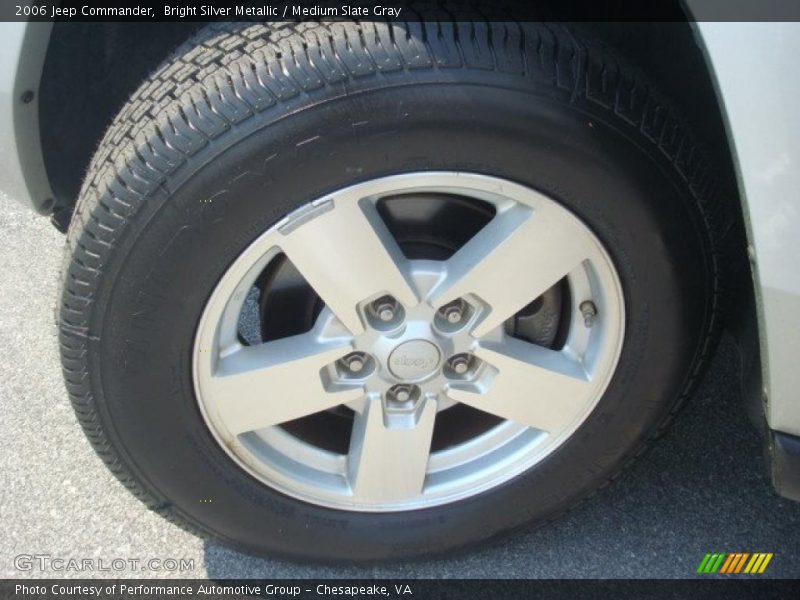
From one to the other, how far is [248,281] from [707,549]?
1.17 meters

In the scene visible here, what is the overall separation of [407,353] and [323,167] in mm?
408

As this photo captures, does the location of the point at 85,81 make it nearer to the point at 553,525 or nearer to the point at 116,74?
the point at 116,74

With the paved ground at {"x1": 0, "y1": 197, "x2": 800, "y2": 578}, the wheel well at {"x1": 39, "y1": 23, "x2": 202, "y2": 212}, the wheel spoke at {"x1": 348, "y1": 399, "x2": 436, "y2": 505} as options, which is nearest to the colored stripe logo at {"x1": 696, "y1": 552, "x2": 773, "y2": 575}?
the paved ground at {"x1": 0, "y1": 197, "x2": 800, "y2": 578}

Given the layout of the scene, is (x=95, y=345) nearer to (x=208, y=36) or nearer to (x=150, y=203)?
(x=150, y=203)

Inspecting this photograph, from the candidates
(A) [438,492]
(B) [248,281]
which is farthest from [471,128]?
(A) [438,492]

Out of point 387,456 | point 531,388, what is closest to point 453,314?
point 531,388

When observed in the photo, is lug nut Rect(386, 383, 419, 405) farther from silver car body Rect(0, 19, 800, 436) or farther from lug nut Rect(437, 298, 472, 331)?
silver car body Rect(0, 19, 800, 436)

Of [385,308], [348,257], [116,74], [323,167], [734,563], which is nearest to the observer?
[323,167]

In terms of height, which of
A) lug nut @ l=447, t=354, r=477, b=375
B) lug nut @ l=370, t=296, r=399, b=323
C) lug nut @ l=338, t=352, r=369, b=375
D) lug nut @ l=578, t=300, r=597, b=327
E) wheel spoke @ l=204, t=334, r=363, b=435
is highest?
lug nut @ l=578, t=300, r=597, b=327

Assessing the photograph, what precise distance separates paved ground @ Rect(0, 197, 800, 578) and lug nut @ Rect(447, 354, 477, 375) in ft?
1.48

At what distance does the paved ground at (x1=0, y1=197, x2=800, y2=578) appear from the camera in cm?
202

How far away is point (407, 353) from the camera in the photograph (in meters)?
1.71

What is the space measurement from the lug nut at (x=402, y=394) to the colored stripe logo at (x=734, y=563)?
760mm

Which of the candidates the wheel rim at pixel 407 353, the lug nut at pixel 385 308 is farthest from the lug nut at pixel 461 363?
the lug nut at pixel 385 308
